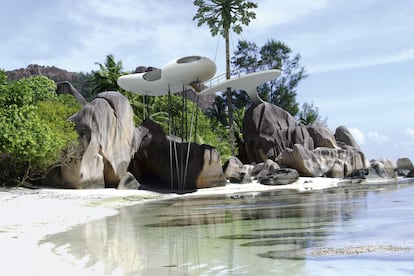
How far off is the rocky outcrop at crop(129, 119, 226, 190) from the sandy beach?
3.03 feet

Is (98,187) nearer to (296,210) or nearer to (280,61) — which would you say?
(296,210)

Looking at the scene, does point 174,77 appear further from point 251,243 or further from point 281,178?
point 251,243

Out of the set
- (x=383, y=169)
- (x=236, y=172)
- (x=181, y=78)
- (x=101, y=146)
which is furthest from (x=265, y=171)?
(x=101, y=146)

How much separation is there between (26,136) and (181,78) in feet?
31.4

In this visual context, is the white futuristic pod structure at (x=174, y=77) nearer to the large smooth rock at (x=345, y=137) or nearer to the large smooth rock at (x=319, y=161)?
the large smooth rock at (x=319, y=161)

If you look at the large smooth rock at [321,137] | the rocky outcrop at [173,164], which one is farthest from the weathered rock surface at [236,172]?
the large smooth rock at [321,137]

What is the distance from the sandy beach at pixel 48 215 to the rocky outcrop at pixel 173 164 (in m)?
0.92

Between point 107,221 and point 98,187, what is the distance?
10394 mm

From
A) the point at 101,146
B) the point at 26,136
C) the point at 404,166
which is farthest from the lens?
the point at 404,166

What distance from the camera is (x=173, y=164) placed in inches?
1009

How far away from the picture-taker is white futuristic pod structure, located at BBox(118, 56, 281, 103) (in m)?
24.7

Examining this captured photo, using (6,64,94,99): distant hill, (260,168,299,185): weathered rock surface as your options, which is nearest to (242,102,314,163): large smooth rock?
(260,168,299,185): weathered rock surface

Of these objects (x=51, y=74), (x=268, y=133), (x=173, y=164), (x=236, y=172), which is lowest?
(x=236, y=172)

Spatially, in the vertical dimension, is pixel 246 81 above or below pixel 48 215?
above
